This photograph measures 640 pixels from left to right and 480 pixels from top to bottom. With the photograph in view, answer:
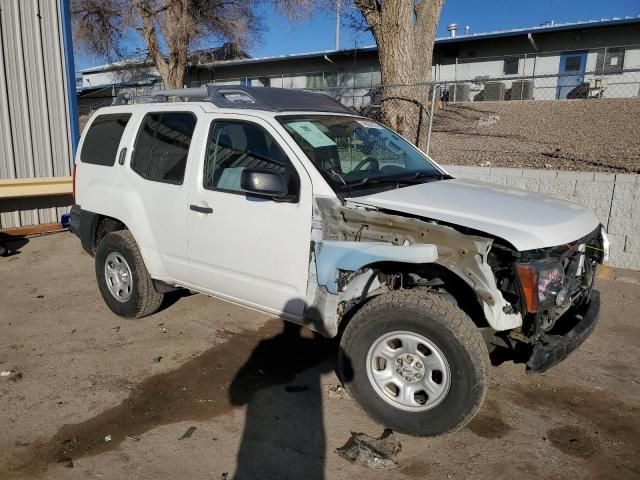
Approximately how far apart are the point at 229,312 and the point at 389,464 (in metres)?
2.78

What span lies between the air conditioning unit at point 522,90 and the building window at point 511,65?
3.51m

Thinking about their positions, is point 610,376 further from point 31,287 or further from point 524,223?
point 31,287

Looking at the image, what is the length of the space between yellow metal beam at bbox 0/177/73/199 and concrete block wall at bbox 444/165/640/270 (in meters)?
7.24

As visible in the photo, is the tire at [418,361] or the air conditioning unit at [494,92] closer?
the tire at [418,361]

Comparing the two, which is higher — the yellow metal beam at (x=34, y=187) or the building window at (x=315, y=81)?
the building window at (x=315, y=81)

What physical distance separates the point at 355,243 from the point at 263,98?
1581 mm

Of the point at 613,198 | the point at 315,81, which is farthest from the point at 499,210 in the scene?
the point at 315,81

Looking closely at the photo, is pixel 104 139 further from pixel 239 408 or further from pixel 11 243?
pixel 11 243

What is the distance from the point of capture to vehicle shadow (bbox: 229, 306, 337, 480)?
3.12 m

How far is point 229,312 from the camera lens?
552 centimetres

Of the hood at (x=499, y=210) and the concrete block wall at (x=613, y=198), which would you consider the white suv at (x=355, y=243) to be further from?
the concrete block wall at (x=613, y=198)

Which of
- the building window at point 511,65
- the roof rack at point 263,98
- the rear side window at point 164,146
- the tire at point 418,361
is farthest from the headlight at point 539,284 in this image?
the building window at point 511,65

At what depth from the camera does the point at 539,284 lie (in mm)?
3084

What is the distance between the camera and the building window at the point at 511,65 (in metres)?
26.4
